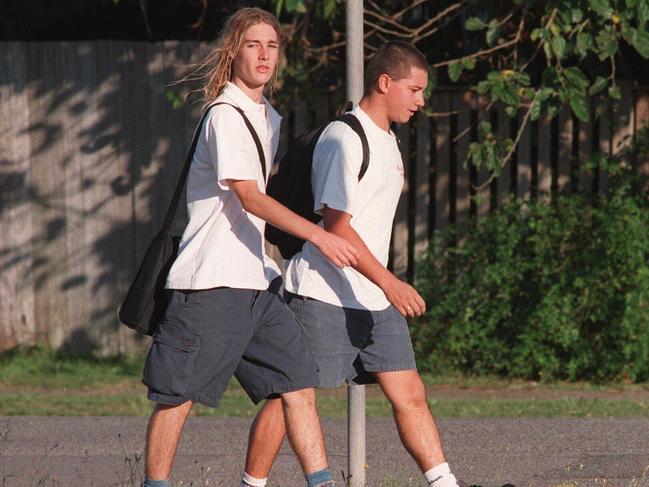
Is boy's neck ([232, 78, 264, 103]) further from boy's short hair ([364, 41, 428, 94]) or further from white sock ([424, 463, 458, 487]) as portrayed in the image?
white sock ([424, 463, 458, 487])


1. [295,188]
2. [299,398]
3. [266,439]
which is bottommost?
[266,439]

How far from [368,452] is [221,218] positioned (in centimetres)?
229

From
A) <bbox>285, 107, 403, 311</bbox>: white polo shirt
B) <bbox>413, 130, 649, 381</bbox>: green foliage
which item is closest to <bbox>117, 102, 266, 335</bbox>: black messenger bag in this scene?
<bbox>285, 107, 403, 311</bbox>: white polo shirt

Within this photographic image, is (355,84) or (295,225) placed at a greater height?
(355,84)

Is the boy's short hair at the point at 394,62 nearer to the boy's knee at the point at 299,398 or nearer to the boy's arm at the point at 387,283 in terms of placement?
the boy's arm at the point at 387,283

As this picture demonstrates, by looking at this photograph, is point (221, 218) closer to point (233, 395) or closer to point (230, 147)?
point (230, 147)

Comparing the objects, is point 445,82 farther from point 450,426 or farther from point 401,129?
point 450,426

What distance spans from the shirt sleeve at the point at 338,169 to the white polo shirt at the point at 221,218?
0.21 meters

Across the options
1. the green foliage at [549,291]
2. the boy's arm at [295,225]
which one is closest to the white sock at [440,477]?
the boy's arm at [295,225]

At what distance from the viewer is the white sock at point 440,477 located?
16.1 ft

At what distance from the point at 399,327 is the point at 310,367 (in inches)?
17.3

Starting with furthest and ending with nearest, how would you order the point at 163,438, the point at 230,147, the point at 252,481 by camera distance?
the point at 252,481, the point at 163,438, the point at 230,147

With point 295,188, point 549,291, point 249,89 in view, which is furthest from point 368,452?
point 549,291

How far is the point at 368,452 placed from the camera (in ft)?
21.6
